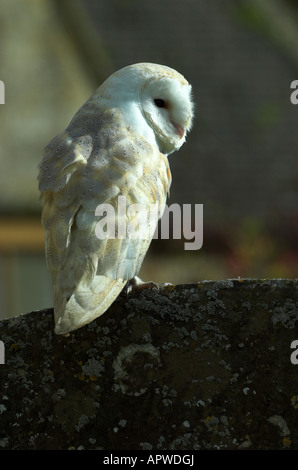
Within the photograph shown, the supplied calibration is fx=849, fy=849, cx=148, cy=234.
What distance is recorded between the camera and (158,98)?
3051 mm

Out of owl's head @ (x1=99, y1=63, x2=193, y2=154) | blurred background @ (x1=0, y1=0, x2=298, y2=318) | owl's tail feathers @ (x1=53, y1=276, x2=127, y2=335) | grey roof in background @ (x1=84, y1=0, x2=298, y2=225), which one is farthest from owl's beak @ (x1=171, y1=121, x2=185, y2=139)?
grey roof in background @ (x1=84, y1=0, x2=298, y2=225)

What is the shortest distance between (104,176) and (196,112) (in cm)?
797

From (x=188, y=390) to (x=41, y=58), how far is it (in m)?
6.50

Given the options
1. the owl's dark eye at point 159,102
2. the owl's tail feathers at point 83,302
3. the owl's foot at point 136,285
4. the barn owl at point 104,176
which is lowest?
the owl's tail feathers at point 83,302

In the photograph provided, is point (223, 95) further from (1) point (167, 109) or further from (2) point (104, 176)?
(2) point (104, 176)

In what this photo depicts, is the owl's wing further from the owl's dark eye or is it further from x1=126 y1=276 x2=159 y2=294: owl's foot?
the owl's dark eye

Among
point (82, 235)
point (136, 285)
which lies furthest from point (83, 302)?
point (136, 285)

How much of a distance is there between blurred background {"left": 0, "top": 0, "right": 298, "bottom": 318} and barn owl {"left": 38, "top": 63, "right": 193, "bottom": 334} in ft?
13.8

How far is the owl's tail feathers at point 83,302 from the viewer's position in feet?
6.40

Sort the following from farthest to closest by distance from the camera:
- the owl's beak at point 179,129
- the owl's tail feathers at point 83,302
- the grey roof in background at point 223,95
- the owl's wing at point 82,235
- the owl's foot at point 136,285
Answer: the grey roof in background at point 223,95
the owl's beak at point 179,129
the owl's foot at point 136,285
the owl's wing at point 82,235
the owl's tail feathers at point 83,302

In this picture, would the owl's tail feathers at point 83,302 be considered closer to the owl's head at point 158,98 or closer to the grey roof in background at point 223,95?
the owl's head at point 158,98

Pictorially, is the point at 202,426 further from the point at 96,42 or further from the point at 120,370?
the point at 96,42

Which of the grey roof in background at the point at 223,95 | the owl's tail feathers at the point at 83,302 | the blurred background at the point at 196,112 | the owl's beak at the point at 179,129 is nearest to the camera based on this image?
the owl's tail feathers at the point at 83,302

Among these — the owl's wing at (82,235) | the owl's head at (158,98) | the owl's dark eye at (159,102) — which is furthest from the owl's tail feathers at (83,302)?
the owl's dark eye at (159,102)
